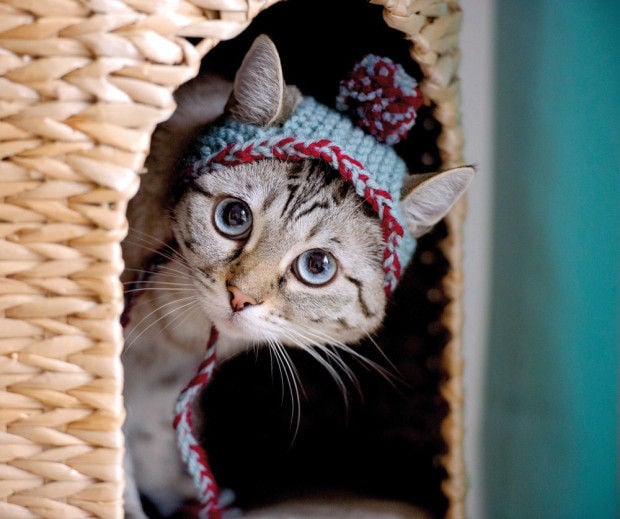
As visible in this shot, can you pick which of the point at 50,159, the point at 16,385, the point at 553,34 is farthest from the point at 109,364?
the point at 553,34

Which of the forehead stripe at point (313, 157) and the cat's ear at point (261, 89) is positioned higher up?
the cat's ear at point (261, 89)

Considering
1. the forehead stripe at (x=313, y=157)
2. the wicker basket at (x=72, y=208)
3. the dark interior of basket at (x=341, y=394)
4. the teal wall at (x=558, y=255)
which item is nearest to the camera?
the wicker basket at (x=72, y=208)

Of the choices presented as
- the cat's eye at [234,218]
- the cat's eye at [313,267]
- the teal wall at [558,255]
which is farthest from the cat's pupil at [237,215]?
the teal wall at [558,255]

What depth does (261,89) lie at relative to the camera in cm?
102

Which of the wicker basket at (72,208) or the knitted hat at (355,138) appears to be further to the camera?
the knitted hat at (355,138)

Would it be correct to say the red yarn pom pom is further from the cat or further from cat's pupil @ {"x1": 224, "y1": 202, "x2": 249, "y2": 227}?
cat's pupil @ {"x1": 224, "y1": 202, "x2": 249, "y2": 227}

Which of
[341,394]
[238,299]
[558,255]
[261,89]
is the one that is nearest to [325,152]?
[261,89]

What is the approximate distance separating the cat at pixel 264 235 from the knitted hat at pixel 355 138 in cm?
2

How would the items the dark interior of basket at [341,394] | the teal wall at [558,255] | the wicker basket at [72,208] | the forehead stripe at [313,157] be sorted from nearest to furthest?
1. the wicker basket at [72,208]
2. the forehead stripe at [313,157]
3. the teal wall at [558,255]
4. the dark interior of basket at [341,394]

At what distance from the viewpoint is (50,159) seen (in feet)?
2.55

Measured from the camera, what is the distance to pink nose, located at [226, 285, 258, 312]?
3.28 ft

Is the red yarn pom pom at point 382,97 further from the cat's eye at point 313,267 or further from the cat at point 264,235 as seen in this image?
the cat's eye at point 313,267

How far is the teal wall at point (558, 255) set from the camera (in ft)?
3.58

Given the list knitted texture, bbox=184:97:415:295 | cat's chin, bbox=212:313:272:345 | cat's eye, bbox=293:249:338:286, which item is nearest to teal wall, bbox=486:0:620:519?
knitted texture, bbox=184:97:415:295
